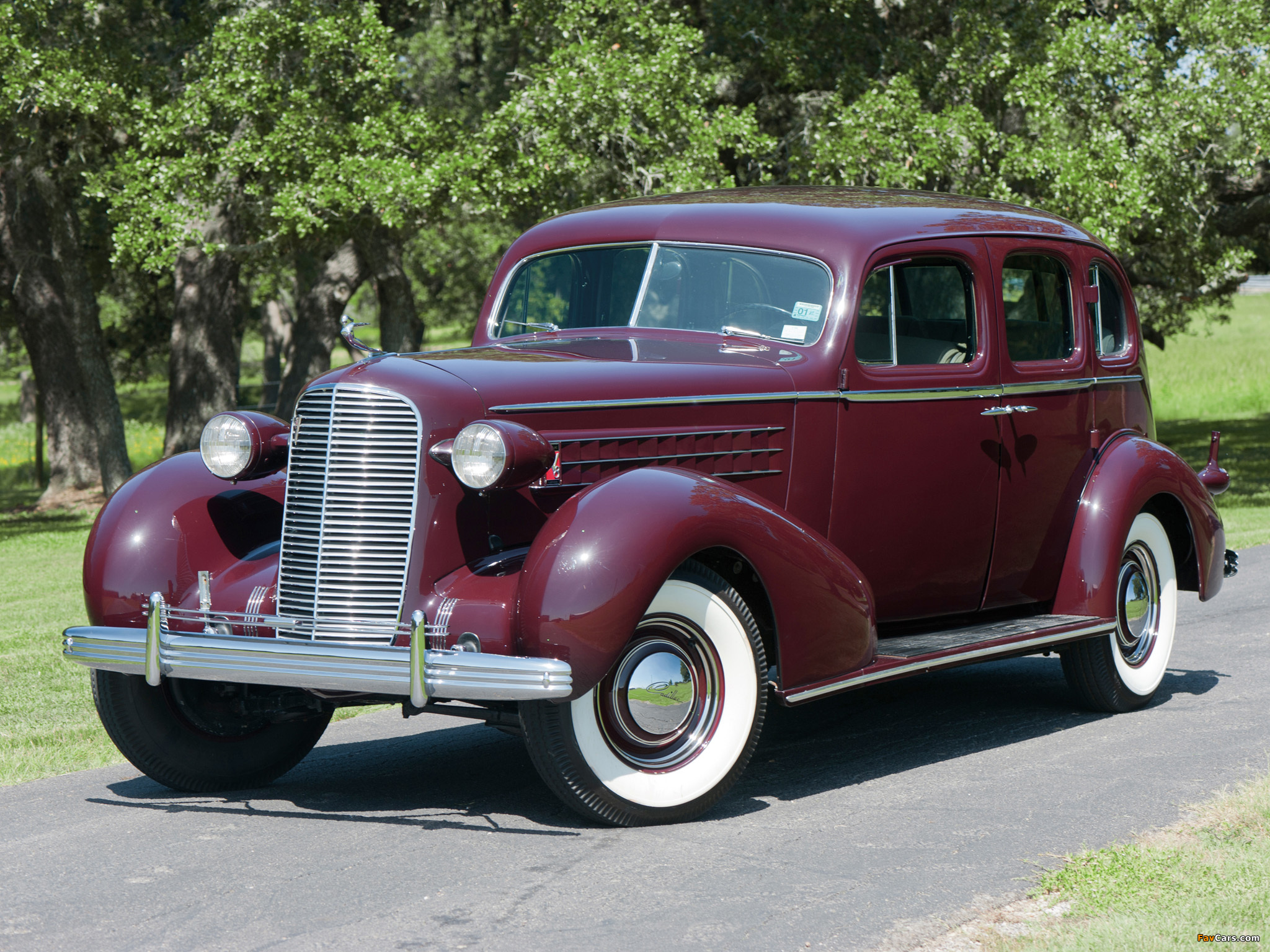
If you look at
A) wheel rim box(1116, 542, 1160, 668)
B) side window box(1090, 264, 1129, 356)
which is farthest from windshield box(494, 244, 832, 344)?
wheel rim box(1116, 542, 1160, 668)

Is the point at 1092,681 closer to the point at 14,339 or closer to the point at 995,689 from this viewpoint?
the point at 995,689

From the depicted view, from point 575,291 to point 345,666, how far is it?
2.35 metres

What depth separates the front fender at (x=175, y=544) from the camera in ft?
16.7

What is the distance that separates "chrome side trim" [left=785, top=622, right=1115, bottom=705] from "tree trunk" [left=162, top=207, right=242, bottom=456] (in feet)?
48.6

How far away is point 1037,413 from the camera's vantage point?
6238 millimetres

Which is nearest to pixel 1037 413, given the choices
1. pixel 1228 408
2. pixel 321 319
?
pixel 321 319

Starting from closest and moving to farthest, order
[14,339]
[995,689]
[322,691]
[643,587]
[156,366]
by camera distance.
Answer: [643,587]
[322,691]
[995,689]
[14,339]
[156,366]

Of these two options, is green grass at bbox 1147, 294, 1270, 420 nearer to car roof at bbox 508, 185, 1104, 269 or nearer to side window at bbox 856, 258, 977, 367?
car roof at bbox 508, 185, 1104, 269

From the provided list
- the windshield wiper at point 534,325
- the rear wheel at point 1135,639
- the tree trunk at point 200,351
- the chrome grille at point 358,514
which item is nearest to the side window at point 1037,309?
the rear wheel at point 1135,639

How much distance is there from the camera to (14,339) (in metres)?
32.5

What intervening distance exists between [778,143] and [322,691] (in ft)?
40.2

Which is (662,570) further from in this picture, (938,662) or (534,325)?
(534,325)

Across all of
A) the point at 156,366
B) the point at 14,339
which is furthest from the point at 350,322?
the point at 156,366

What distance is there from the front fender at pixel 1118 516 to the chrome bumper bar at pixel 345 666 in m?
2.90
